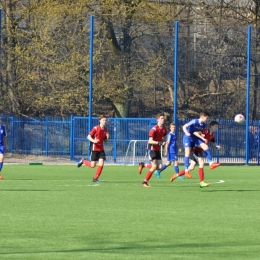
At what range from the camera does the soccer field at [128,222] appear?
354 inches

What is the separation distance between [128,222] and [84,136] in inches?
947

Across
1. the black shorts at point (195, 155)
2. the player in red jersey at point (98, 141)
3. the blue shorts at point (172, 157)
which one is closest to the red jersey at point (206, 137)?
the black shorts at point (195, 155)

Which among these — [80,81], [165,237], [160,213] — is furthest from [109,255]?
[80,81]

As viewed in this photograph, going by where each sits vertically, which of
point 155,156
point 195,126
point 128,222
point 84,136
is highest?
point 195,126

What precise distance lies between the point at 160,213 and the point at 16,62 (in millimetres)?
25605

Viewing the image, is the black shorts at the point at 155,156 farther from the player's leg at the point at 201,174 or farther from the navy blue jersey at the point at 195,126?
the player's leg at the point at 201,174

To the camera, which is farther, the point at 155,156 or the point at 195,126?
the point at 155,156

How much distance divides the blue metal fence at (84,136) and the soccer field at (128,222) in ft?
51.5

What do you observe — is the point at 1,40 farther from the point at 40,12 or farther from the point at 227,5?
the point at 227,5

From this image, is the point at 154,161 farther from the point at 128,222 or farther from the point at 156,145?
the point at 128,222

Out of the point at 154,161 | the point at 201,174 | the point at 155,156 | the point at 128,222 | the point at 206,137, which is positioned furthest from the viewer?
the point at 206,137

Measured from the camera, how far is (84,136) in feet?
117

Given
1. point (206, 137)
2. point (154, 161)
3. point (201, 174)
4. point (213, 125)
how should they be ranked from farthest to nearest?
point (206, 137) → point (154, 161) → point (213, 125) → point (201, 174)

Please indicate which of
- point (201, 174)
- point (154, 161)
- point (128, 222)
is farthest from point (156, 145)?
point (128, 222)
